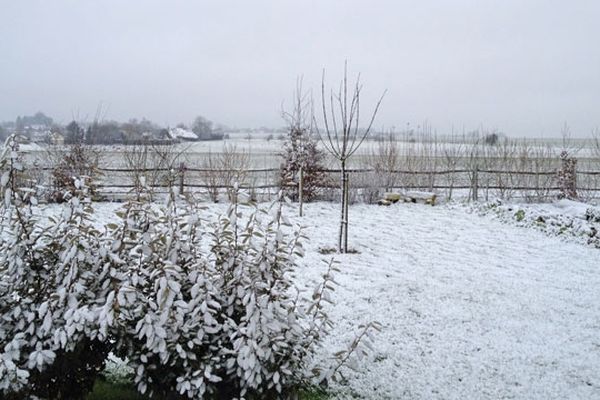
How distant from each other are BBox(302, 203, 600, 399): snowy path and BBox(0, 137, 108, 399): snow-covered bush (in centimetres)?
215

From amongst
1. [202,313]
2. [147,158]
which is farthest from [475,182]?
[202,313]

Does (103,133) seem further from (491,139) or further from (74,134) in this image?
(491,139)

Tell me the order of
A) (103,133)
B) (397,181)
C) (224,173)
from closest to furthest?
(103,133)
(224,173)
(397,181)

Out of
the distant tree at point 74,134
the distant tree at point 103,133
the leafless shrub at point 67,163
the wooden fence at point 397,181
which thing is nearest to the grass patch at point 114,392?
the leafless shrub at point 67,163

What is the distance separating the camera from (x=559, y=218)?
33.9 feet

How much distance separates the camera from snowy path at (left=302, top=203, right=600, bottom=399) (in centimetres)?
388

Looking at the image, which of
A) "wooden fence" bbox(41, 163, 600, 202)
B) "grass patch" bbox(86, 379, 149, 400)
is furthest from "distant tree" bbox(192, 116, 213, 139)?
"grass patch" bbox(86, 379, 149, 400)

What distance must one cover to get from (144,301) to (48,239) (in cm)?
79

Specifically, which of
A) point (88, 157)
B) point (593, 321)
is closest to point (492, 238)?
point (593, 321)

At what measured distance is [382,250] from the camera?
26.8ft

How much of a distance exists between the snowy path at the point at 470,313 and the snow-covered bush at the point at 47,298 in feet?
7.06

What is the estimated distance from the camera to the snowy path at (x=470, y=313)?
388cm

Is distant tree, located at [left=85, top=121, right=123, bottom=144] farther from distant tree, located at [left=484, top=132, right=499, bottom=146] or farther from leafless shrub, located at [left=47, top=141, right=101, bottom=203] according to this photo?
distant tree, located at [left=484, top=132, right=499, bottom=146]

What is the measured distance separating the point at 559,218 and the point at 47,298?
1059cm
